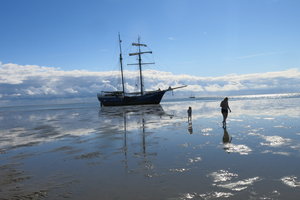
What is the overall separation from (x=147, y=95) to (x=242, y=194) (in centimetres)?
6769

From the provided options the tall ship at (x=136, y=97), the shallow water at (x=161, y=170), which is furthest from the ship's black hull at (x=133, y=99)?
the shallow water at (x=161, y=170)

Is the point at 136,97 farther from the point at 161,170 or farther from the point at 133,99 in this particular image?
the point at 161,170

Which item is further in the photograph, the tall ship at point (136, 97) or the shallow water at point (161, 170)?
the tall ship at point (136, 97)

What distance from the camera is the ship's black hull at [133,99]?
7357 cm

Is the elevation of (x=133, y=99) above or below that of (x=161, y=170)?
above

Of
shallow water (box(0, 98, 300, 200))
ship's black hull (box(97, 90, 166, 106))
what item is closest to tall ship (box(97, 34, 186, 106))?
ship's black hull (box(97, 90, 166, 106))

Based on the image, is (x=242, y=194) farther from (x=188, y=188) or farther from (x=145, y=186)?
(x=145, y=186)

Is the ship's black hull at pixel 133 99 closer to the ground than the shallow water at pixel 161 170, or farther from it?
farther from it

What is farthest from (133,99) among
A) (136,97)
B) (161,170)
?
(161,170)

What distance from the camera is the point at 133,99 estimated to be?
7525 cm

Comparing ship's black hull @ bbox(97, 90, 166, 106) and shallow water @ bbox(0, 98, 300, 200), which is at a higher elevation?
ship's black hull @ bbox(97, 90, 166, 106)

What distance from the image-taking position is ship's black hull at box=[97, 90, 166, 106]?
73575 millimetres

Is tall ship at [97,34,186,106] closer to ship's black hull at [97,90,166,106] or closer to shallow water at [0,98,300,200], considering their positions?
ship's black hull at [97,90,166,106]

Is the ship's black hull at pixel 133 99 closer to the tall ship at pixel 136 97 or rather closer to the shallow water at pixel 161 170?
the tall ship at pixel 136 97
